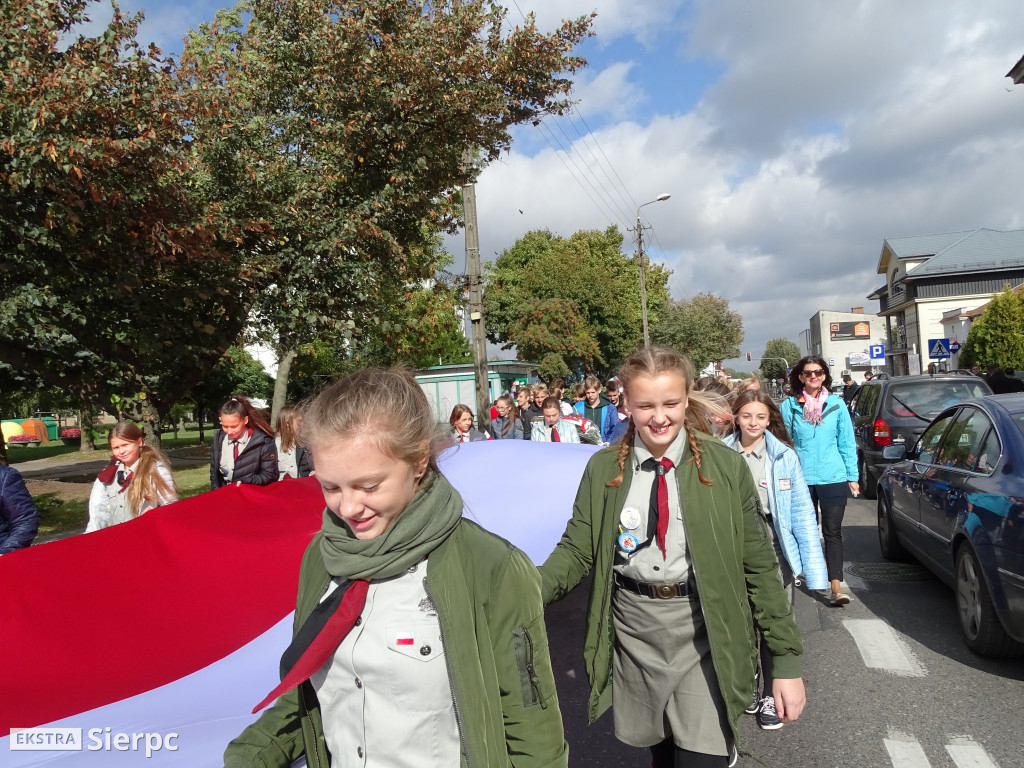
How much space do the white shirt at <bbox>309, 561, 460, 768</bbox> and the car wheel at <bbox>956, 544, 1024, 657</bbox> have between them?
173 inches

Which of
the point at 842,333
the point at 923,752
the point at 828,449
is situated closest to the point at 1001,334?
the point at 828,449

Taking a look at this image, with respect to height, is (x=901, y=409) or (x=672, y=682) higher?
(x=901, y=409)

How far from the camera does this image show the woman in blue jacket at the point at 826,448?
20.9 feet

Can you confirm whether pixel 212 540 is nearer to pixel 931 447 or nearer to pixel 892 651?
pixel 892 651

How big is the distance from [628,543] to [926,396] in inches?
412

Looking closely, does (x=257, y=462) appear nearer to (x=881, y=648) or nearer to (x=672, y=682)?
(x=881, y=648)

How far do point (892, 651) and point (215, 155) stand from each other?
1054 centimetres

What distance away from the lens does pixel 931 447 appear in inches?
268

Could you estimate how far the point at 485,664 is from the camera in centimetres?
172

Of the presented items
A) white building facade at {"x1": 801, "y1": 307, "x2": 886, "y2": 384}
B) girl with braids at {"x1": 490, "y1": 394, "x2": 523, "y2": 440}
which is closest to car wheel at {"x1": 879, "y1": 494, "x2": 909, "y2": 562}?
girl with braids at {"x1": 490, "y1": 394, "x2": 523, "y2": 440}

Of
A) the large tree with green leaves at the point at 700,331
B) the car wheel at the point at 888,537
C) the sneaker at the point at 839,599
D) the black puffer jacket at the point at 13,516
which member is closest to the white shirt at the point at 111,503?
the black puffer jacket at the point at 13,516

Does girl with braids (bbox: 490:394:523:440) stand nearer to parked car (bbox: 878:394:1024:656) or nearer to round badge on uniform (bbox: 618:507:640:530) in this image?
parked car (bbox: 878:394:1024:656)

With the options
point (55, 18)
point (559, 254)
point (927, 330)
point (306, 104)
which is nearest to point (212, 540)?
point (55, 18)

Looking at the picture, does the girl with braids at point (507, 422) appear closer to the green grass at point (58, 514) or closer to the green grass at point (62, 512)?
the green grass at point (62, 512)
